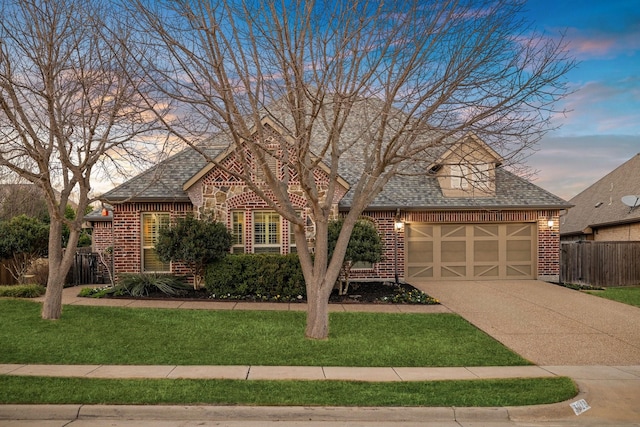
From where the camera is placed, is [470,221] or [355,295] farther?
[470,221]

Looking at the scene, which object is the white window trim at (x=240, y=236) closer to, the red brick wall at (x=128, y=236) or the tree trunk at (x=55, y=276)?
the red brick wall at (x=128, y=236)

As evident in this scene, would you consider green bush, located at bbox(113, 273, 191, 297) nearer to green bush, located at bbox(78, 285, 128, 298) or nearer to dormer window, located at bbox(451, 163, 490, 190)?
green bush, located at bbox(78, 285, 128, 298)

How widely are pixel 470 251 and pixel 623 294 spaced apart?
484 cm

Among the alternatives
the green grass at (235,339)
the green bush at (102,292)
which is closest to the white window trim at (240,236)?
the green bush at (102,292)

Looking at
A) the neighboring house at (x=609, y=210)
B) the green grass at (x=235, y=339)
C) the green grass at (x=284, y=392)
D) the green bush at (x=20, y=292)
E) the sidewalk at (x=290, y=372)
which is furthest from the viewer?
the neighboring house at (x=609, y=210)

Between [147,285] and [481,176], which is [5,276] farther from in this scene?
[481,176]

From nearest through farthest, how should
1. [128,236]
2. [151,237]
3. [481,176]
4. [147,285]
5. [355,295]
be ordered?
[355,295]
[147,285]
[481,176]
[128,236]
[151,237]

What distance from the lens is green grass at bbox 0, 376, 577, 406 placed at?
6137 mm

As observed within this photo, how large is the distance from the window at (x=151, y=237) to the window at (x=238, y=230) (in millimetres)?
2249

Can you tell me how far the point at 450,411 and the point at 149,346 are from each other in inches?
211

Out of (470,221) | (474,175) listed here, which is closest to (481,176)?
(474,175)

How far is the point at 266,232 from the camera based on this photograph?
15852mm

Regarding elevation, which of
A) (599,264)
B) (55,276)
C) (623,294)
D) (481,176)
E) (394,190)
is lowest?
(623,294)

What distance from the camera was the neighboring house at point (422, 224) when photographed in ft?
52.1
